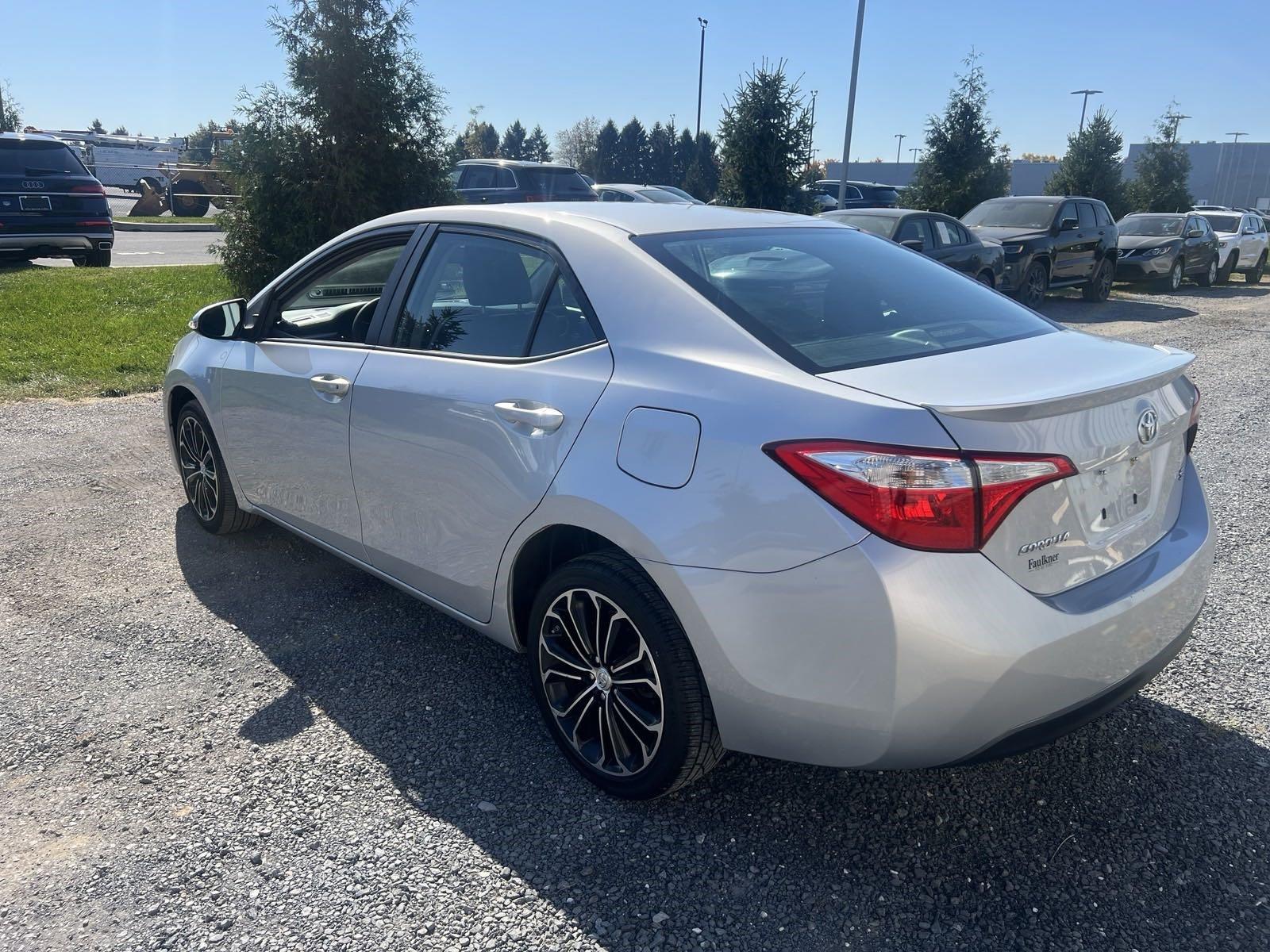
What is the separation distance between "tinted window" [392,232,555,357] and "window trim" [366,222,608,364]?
15 mm

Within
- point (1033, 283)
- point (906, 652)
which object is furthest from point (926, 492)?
point (1033, 283)

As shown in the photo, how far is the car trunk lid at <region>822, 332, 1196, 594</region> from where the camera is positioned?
225cm

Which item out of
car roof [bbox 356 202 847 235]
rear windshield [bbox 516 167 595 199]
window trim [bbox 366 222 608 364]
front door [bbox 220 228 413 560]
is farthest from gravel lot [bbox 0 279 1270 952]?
rear windshield [bbox 516 167 595 199]

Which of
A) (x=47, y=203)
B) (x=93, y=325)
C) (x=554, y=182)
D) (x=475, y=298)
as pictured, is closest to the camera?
(x=475, y=298)

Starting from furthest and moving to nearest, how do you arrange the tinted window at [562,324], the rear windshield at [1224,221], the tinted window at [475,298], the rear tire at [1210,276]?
the rear windshield at [1224,221], the rear tire at [1210,276], the tinted window at [475,298], the tinted window at [562,324]

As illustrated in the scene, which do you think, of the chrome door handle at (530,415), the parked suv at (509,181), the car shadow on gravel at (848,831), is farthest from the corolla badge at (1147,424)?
the parked suv at (509,181)

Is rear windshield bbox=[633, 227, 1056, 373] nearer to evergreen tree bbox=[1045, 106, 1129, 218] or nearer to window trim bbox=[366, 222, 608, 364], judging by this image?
window trim bbox=[366, 222, 608, 364]

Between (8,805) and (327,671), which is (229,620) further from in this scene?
(8,805)

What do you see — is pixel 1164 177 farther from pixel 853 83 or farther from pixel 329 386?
pixel 329 386

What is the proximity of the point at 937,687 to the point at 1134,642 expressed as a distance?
0.66m

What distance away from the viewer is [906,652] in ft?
7.18

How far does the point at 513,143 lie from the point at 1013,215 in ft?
245

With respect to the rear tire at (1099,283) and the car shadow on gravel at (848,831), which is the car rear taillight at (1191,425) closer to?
the car shadow on gravel at (848,831)

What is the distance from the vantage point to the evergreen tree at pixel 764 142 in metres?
17.5
